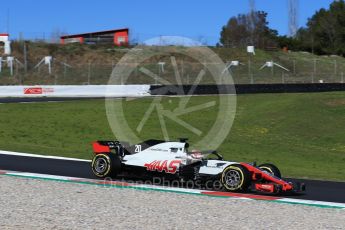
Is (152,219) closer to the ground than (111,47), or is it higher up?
closer to the ground

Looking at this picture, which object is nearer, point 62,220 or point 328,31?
point 62,220

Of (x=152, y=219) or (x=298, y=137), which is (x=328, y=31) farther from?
(x=152, y=219)

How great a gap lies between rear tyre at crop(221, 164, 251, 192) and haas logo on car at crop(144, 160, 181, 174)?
3.33 ft

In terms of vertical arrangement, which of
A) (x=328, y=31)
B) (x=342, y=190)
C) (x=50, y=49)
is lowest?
(x=342, y=190)

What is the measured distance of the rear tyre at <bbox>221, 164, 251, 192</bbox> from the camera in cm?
1115

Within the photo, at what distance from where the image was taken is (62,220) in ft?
27.6

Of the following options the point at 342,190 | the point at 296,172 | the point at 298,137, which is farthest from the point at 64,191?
the point at 298,137

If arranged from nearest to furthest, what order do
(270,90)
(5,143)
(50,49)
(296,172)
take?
(296,172) < (5,143) < (270,90) < (50,49)

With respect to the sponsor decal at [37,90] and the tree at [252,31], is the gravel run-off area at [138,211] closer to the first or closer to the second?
the sponsor decal at [37,90]

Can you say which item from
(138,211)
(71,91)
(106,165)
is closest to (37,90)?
(71,91)

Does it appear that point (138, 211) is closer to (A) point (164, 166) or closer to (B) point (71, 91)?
(A) point (164, 166)

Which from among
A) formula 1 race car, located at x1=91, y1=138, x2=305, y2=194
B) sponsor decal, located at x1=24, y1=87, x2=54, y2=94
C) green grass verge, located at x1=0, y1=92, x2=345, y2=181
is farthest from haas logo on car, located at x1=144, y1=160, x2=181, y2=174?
sponsor decal, located at x1=24, y1=87, x2=54, y2=94

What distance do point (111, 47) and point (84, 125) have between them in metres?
40.9

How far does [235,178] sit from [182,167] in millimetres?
1134
